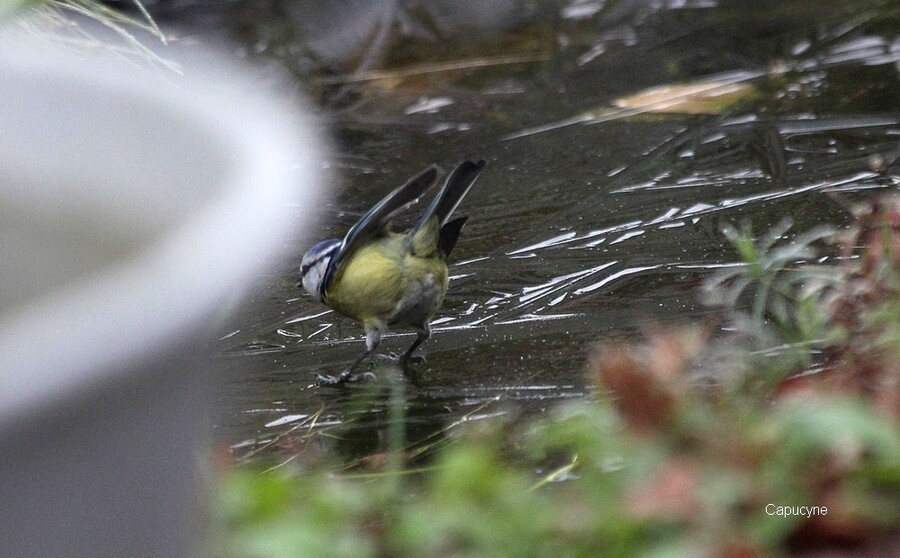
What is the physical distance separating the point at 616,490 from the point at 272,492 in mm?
377

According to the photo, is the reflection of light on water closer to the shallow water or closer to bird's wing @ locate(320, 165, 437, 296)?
the shallow water

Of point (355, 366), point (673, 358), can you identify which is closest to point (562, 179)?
point (355, 366)

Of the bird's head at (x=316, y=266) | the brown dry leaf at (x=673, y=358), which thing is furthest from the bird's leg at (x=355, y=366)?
the brown dry leaf at (x=673, y=358)

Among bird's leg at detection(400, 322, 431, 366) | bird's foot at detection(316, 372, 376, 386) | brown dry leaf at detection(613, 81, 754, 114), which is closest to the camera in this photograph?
bird's foot at detection(316, 372, 376, 386)

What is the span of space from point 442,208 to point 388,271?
0.92ft

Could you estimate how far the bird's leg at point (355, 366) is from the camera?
3.84 m

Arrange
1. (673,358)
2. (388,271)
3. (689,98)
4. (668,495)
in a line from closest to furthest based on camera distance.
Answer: (668,495) → (673,358) → (388,271) → (689,98)

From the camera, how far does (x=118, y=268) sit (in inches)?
30.5

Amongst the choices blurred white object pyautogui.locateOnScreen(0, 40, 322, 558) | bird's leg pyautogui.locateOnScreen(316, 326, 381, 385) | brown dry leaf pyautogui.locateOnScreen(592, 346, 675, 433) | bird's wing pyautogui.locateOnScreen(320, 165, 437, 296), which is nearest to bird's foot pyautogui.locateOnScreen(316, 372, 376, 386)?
bird's leg pyautogui.locateOnScreen(316, 326, 381, 385)

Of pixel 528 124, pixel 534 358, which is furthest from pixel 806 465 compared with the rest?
pixel 528 124

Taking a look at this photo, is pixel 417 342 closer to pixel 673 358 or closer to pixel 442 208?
pixel 442 208

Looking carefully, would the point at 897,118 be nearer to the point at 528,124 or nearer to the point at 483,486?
the point at 528,124

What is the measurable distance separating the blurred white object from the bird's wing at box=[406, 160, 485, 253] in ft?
9.94

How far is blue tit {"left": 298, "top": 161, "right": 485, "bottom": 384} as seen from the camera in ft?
13.2
